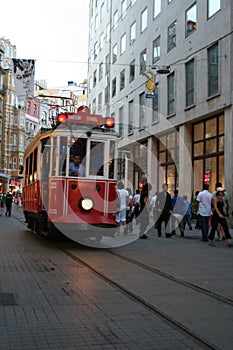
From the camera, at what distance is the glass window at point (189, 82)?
23578 mm

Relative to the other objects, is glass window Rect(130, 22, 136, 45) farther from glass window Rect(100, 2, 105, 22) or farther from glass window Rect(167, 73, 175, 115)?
glass window Rect(100, 2, 105, 22)

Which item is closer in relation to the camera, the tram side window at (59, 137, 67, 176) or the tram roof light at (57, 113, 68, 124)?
the tram side window at (59, 137, 67, 176)

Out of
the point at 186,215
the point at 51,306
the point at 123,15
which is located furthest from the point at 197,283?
the point at 123,15

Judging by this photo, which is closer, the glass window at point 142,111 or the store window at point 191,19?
the store window at point 191,19

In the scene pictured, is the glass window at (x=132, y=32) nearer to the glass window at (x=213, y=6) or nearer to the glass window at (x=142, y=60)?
the glass window at (x=142, y=60)

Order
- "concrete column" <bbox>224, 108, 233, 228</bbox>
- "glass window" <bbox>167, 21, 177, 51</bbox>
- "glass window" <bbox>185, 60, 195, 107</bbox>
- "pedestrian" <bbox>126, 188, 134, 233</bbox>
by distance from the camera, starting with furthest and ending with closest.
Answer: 1. "glass window" <bbox>167, 21, 177, 51</bbox>
2. "glass window" <bbox>185, 60, 195, 107</bbox>
3. "concrete column" <bbox>224, 108, 233, 228</bbox>
4. "pedestrian" <bbox>126, 188, 134, 233</bbox>

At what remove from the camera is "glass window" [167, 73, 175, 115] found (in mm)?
25906

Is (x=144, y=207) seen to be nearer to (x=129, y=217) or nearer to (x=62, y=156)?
(x=129, y=217)

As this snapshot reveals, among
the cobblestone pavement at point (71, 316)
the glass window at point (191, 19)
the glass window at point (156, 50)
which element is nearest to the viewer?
the cobblestone pavement at point (71, 316)

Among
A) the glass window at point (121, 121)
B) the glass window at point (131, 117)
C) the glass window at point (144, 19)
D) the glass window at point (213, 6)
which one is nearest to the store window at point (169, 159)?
the glass window at point (131, 117)

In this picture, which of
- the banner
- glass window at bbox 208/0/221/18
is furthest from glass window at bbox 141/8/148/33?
the banner

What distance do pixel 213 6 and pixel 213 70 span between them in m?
3.24

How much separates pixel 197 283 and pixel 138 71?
25758mm

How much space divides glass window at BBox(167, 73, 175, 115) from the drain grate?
21.0 m
